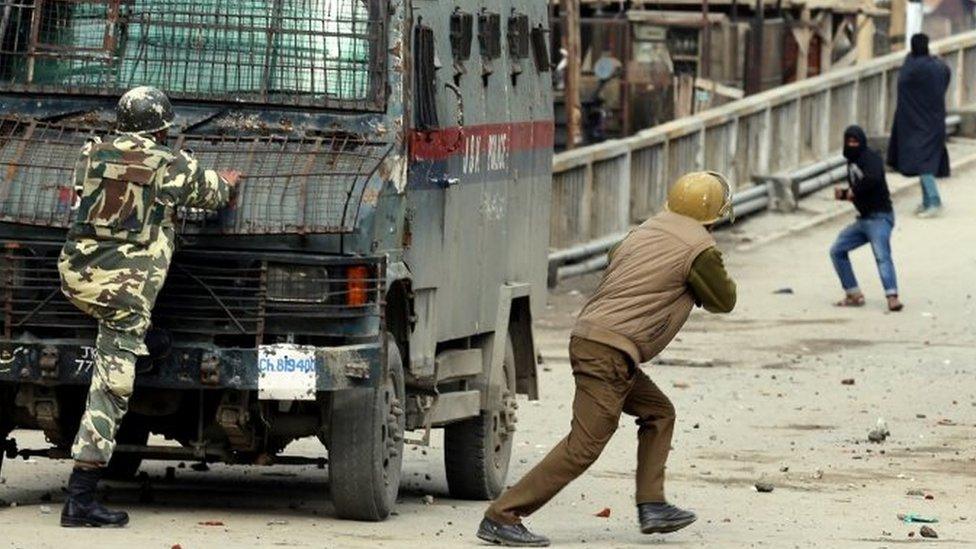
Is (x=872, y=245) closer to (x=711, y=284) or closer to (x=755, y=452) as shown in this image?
(x=755, y=452)

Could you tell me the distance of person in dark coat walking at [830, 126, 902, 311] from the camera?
2206cm

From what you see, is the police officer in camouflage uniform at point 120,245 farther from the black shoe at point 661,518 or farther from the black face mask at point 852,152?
the black face mask at point 852,152

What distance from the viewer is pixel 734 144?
27781 millimetres

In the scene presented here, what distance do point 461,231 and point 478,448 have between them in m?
1.25

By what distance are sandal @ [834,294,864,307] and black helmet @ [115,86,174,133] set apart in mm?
12986

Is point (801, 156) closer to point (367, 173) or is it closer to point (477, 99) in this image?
point (477, 99)

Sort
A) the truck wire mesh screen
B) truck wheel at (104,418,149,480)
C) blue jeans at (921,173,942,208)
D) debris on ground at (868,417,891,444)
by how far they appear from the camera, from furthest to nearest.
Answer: blue jeans at (921,173,942,208)
debris on ground at (868,417,891,444)
truck wheel at (104,418,149,480)
the truck wire mesh screen

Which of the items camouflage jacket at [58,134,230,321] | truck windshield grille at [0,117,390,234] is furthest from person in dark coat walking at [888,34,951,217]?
camouflage jacket at [58,134,230,321]

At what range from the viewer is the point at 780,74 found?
112ft

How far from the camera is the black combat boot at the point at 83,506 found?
10625mm

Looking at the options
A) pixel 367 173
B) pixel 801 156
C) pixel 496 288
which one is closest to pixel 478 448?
pixel 496 288

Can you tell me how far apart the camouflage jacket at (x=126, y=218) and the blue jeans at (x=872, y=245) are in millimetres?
12539

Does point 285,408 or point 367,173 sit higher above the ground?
point 367,173

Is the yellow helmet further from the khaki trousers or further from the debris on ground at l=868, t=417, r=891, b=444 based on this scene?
the debris on ground at l=868, t=417, r=891, b=444
